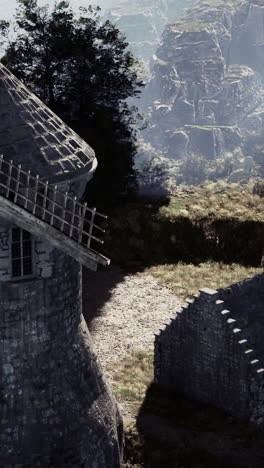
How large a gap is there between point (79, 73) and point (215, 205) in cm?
1174

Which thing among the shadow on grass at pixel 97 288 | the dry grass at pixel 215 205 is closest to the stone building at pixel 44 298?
the shadow on grass at pixel 97 288

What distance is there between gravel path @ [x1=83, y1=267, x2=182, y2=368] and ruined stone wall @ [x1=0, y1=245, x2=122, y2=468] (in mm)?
11675

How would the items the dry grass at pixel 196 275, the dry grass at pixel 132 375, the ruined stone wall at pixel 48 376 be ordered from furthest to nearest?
the dry grass at pixel 196 275, the dry grass at pixel 132 375, the ruined stone wall at pixel 48 376

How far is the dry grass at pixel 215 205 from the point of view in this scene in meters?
44.2

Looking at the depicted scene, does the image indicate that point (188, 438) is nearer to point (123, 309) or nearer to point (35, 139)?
point (35, 139)

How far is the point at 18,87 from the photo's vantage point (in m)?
17.2

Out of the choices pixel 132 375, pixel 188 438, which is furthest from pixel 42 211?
pixel 132 375

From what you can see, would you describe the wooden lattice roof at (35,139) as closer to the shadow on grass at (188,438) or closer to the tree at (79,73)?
the shadow on grass at (188,438)

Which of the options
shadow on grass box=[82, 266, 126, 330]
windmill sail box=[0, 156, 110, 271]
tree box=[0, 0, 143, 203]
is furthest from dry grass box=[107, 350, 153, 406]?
tree box=[0, 0, 143, 203]

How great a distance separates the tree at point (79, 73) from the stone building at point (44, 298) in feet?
87.0

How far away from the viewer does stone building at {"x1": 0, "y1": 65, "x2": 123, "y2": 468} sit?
15.7m

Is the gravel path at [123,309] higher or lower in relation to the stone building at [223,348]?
lower

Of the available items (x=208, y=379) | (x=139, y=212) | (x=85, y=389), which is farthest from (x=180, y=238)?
(x=85, y=389)

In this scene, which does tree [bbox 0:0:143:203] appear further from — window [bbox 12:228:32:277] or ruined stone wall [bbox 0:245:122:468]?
window [bbox 12:228:32:277]
